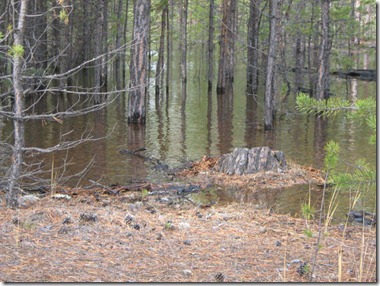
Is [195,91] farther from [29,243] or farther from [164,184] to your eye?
[29,243]

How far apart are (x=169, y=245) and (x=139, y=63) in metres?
11.2

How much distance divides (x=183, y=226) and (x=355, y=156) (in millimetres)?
7037

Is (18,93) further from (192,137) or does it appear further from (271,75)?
(271,75)

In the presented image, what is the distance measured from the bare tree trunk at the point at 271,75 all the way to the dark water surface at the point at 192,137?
1.41 feet

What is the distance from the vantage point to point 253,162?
33.2ft

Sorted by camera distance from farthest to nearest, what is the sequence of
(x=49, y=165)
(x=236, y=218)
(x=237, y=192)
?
(x=49, y=165) → (x=237, y=192) → (x=236, y=218)

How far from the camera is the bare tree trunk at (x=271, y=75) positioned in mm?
15070

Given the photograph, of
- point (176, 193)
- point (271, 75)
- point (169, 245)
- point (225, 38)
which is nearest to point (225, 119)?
point (271, 75)

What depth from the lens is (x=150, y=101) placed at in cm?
2291

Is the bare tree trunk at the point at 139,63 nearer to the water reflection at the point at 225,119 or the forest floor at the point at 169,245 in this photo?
the water reflection at the point at 225,119

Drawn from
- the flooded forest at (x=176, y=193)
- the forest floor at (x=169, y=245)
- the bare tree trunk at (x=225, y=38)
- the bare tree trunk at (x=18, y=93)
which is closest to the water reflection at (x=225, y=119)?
the flooded forest at (x=176, y=193)

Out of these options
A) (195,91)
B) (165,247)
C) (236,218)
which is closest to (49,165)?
(236,218)

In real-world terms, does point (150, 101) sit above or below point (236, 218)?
above

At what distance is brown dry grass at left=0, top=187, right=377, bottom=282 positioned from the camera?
469cm
